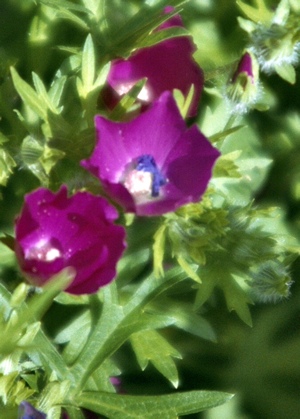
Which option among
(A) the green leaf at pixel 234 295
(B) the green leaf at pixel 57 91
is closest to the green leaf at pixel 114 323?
(A) the green leaf at pixel 234 295

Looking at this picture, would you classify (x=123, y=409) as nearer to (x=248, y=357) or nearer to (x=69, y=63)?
(x=248, y=357)

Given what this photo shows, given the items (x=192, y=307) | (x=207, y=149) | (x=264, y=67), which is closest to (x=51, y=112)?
(x=207, y=149)

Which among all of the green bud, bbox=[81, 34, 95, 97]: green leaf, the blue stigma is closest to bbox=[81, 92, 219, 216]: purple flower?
the blue stigma

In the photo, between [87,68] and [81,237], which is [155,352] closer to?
[81,237]

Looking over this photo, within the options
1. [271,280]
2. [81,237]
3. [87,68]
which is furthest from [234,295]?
[87,68]

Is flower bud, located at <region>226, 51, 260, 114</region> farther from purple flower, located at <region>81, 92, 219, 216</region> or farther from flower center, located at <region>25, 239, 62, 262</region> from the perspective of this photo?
flower center, located at <region>25, 239, 62, 262</region>

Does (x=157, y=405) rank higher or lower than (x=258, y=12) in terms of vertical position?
lower
